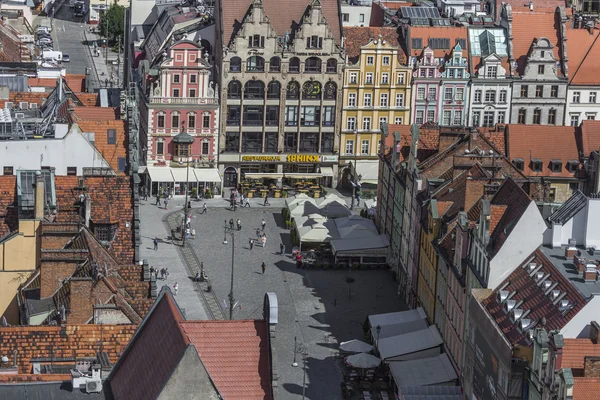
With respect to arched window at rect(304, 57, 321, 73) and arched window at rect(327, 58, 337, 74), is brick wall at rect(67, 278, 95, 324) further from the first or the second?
arched window at rect(327, 58, 337, 74)

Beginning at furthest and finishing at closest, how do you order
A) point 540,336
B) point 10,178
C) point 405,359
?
point 405,359
point 10,178
point 540,336

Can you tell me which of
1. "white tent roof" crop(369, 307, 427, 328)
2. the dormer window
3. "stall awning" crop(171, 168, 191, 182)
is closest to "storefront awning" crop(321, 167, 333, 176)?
"stall awning" crop(171, 168, 191, 182)

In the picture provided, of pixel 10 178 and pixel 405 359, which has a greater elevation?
pixel 10 178

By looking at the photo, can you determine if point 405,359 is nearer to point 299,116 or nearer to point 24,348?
point 24,348

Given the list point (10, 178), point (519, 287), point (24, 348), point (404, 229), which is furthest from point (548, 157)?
point (24, 348)

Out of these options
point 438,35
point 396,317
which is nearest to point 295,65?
point 438,35

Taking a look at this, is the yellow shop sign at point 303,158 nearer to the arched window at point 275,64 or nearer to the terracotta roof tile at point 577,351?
the arched window at point 275,64
